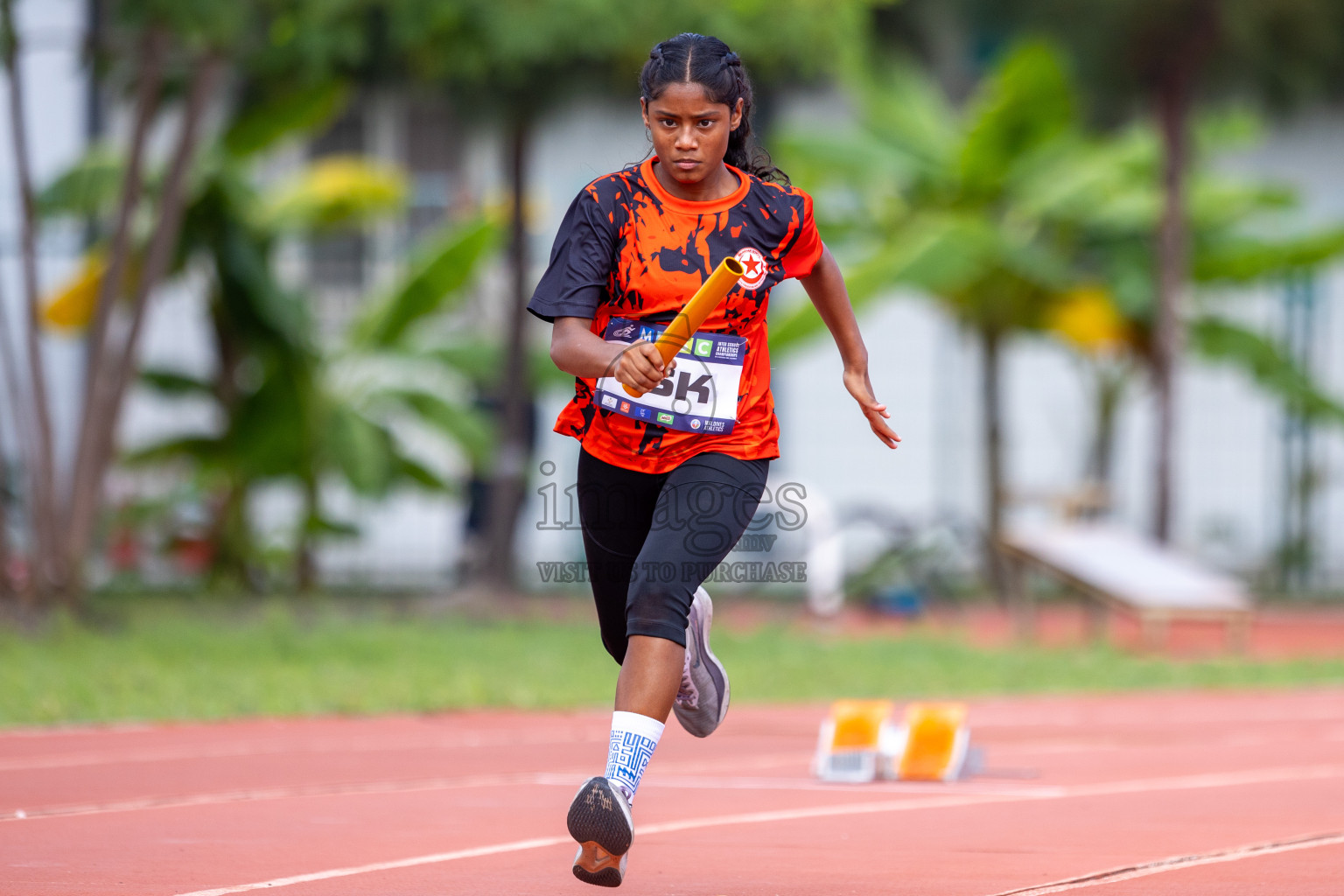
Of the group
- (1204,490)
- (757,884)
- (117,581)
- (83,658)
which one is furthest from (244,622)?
(1204,490)

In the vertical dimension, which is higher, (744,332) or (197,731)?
(744,332)

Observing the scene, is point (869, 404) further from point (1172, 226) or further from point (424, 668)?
point (1172, 226)

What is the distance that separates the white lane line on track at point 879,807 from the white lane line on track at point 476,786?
210 millimetres

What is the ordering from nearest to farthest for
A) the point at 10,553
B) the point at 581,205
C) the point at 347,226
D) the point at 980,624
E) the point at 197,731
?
the point at 581,205 < the point at 197,731 < the point at 10,553 < the point at 980,624 < the point at 347,226

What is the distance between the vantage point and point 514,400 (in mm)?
13320

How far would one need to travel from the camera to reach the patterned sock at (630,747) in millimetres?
3736

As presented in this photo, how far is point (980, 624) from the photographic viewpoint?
14.1 m

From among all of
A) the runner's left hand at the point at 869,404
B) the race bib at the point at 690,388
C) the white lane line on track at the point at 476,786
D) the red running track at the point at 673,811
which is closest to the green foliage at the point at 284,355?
the red running track at the point at 673,811

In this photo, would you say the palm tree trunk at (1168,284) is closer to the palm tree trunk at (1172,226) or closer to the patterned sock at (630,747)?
the palm tree trunk at (1172,226)

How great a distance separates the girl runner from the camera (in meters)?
3.86

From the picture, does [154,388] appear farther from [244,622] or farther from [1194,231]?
[1194,231]

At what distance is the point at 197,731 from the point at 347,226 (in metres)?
8.72

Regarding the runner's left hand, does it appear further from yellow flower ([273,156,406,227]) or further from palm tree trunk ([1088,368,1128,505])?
palm tree trunk ([1088,368,1128,505])

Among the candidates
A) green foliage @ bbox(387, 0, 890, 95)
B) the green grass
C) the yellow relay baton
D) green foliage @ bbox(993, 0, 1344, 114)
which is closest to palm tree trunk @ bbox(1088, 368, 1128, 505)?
green foliage @ bbox(993, 0, 1344, 114)
